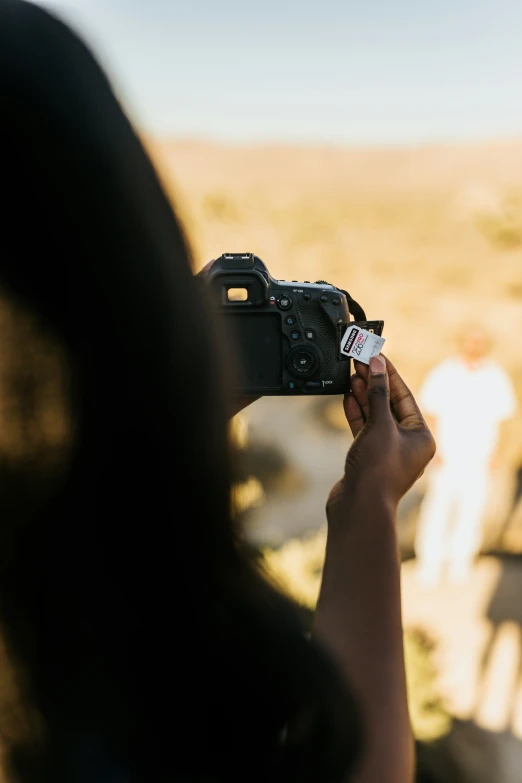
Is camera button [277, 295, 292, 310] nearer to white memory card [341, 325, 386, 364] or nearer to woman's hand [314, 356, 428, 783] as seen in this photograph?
white memory card [341, 325, 386, 364]

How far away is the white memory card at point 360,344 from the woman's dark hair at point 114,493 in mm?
507

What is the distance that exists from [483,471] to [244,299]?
3820mm

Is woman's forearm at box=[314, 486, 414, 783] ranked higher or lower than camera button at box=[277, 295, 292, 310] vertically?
lower

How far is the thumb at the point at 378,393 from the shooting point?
887 mm

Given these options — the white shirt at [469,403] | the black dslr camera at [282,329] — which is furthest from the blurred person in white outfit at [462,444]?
the black dslr camera at [282,329]

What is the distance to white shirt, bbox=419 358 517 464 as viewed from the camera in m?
4.48

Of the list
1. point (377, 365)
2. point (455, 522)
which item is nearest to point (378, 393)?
point (377, 365)

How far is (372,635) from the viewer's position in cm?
68

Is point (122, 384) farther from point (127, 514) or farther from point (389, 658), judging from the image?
point (389, 658)

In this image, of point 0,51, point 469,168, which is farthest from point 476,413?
point 469,168

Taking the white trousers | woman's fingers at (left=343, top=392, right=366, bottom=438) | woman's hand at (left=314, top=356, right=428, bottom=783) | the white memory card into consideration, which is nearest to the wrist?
woman's hand at (left=314, top=356, right=428, bottom=783)

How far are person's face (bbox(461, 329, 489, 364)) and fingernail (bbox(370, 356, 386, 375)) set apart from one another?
3.74 metres

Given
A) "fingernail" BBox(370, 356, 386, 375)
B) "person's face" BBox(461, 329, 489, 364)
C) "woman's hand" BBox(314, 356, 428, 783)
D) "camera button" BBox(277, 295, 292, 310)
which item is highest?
"person's face" BBox(461, 329, 489, 364)

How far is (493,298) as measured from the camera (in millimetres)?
13117
